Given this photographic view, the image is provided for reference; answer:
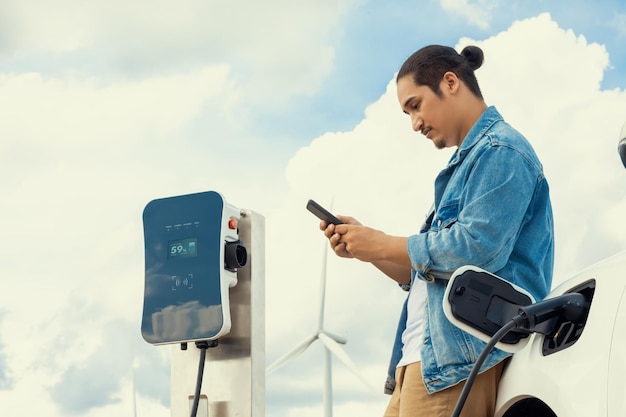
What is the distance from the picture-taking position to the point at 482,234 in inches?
78.7

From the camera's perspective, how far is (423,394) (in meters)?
2.02

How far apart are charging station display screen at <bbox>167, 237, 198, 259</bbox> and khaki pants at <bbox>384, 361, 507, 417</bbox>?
2.94 ft

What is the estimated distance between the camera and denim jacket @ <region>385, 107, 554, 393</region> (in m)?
1.99

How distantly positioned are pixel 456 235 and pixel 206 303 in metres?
0.95

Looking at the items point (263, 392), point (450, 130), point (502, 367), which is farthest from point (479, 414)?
point (263, 392)

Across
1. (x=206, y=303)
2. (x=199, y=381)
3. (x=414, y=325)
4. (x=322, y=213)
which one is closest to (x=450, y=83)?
(x=322, y=213)

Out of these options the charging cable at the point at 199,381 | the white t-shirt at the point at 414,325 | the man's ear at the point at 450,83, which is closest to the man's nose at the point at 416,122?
the man's ear at the point at 450,83

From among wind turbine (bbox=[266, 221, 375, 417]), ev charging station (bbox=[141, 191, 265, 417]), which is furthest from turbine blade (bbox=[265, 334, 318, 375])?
ev charging station (bbox=[141, 191, 265, 417])

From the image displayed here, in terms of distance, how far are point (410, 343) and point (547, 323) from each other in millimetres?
510

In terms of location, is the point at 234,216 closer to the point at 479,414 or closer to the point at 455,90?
the point at 455,90

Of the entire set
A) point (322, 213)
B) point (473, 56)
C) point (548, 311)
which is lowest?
point (548, 311)

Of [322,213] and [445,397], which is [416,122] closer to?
[322,213]

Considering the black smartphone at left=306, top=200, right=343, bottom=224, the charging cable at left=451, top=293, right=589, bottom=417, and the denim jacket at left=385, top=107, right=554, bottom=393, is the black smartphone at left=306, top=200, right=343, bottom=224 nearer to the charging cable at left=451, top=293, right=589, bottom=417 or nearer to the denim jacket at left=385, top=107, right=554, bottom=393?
the denim jacket at left=385, top=107, right=554, bottom=393

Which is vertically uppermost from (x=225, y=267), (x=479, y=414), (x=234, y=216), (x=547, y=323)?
(x=234, y=216)
